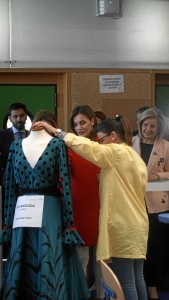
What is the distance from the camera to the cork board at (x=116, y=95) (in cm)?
528

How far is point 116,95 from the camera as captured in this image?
5379 millimetres

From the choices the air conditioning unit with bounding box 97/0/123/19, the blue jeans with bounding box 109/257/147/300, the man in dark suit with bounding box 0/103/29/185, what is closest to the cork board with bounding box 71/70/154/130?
the air conditioning unit with bounding box 97/0/123/19

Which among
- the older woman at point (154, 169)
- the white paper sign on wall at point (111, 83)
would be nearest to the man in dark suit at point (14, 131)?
the older woman at point (154, 169)

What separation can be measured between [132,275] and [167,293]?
1.31 meters

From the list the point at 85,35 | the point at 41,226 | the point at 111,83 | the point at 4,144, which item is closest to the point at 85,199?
the point at 41,226

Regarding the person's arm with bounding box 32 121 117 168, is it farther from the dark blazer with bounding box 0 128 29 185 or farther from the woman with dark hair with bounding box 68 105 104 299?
the dark blazer with bounding box 0 128 29 185

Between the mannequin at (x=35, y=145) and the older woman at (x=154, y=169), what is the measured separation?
1121 mm

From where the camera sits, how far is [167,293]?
156 inches

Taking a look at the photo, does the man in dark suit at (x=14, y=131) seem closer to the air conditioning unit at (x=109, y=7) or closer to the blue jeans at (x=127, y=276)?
the air conditioning unit at (x=109, y=7)

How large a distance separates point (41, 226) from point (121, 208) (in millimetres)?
433

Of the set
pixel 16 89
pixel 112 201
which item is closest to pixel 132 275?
pixel 112 201

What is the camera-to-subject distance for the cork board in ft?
17.3

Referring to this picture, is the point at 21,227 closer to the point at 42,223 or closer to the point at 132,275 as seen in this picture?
the point at 42,223

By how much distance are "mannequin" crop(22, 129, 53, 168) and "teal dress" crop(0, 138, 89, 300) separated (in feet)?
0.08
